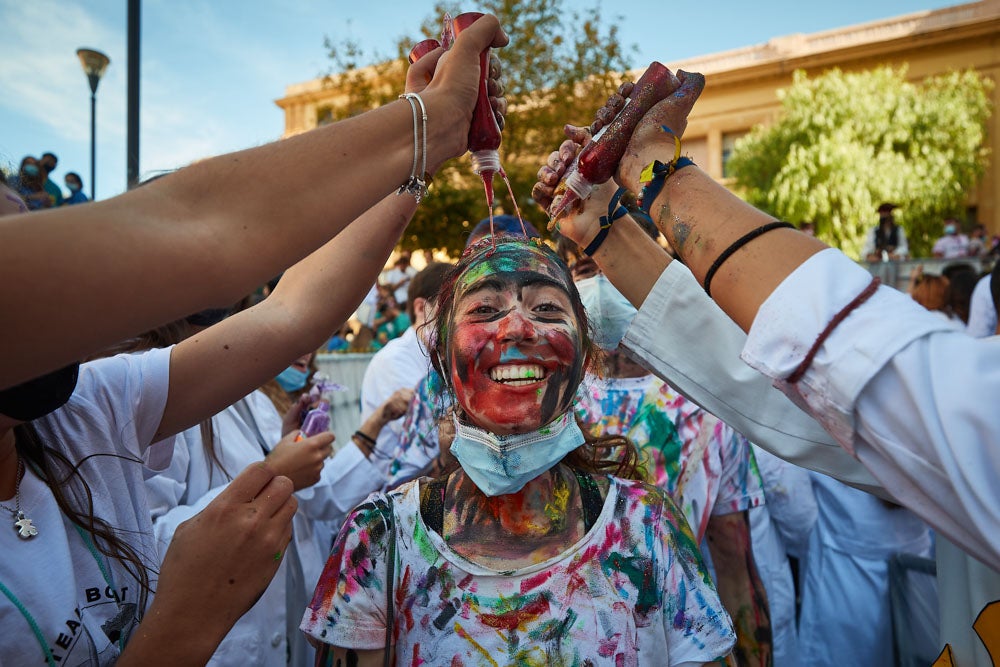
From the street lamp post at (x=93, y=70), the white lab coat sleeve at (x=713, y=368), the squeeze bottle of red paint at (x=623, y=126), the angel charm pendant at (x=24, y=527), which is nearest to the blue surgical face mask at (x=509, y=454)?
the white lab coat sleeve at (x=713, y=368)

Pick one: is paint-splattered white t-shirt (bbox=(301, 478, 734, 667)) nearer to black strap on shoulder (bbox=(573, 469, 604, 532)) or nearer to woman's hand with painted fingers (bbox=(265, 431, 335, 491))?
black strap on shoulder (bbox=(573, 469, 604, 532))

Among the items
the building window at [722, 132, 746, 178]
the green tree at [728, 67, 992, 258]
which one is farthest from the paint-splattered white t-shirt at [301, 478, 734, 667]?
the building window at [722, 132, 746, 178]

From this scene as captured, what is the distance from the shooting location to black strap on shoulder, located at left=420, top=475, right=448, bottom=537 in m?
1.88

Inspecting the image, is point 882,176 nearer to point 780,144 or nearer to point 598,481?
point 780,144

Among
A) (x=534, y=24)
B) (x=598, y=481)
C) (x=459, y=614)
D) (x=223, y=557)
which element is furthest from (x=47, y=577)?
(x=534, y=24)

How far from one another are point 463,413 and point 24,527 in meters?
1.08

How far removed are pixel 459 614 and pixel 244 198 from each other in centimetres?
112

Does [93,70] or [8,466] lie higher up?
[93,70]

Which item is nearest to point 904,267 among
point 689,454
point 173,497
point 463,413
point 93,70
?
point 689,454

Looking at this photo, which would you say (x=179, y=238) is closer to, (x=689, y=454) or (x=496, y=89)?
(x=496, y=89)

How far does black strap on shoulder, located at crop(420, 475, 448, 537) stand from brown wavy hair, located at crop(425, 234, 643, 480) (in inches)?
9.1

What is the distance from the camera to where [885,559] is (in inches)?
150

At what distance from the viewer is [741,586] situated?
2.70m

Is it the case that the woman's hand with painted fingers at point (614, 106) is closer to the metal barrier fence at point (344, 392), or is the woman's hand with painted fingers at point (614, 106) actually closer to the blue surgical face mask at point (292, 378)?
the blue surgical face mask at point (292, 378)
